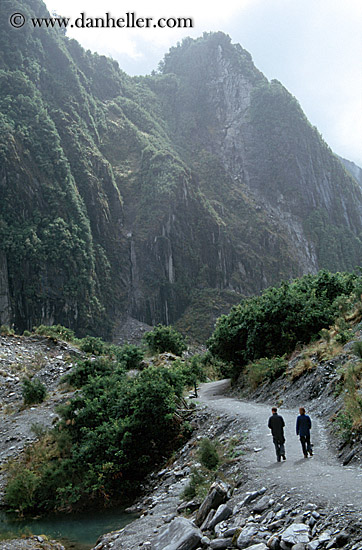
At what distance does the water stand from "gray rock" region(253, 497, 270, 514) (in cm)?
667

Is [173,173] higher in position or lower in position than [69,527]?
higher

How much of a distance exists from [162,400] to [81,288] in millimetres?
78361

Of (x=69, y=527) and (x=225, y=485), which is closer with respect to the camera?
(x=225, y=485)

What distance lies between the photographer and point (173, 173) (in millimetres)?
118812

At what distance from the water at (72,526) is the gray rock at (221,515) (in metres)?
5.94

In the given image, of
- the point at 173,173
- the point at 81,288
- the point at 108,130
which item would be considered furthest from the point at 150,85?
the point at 81,288

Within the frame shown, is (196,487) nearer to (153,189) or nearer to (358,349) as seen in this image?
(358,349)

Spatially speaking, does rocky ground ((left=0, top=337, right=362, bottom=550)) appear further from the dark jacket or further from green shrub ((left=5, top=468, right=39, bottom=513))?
green shrub ((left=5, top=468, right=39, bottom=513))

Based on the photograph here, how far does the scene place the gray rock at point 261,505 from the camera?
7.70m

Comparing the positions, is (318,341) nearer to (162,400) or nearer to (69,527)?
(162,400)

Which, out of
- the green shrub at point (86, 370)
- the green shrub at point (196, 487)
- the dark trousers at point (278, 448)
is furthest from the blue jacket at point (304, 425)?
the green shrub at point (86, 370)

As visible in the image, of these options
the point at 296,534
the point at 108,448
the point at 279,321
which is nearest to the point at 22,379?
the point at 108,448

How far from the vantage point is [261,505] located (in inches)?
307

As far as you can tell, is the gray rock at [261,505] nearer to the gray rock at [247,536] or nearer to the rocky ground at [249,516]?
the rocky ground at [249,516]
